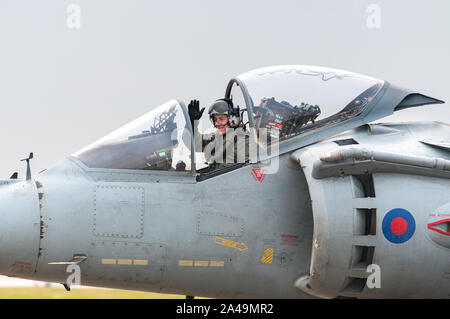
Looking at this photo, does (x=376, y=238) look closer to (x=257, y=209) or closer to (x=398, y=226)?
(x=398, y=226)

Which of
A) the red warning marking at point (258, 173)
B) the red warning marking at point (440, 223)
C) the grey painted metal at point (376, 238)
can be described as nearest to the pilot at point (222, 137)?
the red warning marking at point (258, 173)

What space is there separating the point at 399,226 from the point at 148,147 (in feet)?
8.16

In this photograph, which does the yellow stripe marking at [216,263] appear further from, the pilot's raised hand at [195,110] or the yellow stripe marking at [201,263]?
the pilot's raised hand at [195,110]

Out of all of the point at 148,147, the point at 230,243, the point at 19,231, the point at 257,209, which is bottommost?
the point at 230,243

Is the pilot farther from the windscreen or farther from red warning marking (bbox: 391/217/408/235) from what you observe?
red warning marking (bbox: 391/217/408/235)

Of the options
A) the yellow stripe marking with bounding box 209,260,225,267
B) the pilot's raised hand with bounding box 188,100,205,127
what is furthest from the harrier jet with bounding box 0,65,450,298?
the pilot's raised hand with bounding box 188,100,205,127

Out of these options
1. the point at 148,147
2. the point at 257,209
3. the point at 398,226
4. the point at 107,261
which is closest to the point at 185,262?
the point at 107,261

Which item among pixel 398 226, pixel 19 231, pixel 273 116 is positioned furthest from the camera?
pixel 273 116

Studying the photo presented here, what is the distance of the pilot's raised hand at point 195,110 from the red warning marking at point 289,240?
160 cm

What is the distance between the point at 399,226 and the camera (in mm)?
6336

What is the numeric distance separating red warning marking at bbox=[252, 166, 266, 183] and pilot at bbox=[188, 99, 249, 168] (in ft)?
0.45

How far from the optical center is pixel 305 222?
22.4 ft

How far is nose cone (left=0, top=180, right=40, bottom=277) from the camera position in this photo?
20.3 ft
